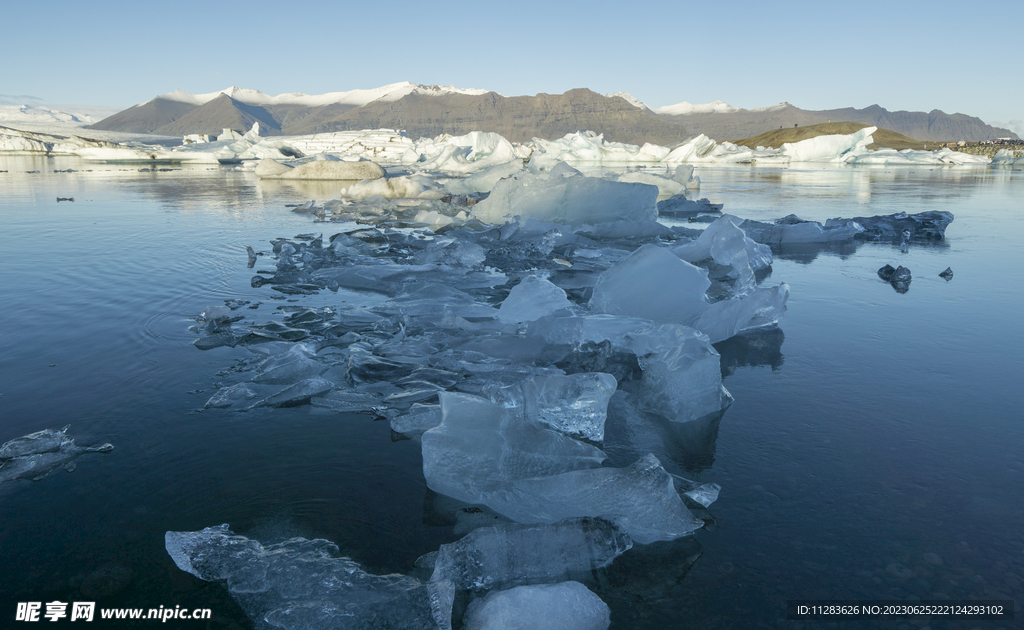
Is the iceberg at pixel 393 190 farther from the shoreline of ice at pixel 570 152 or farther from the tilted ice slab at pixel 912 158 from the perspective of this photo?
the tilted ice slab at pixel 912 158

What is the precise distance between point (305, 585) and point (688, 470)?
1.07 m

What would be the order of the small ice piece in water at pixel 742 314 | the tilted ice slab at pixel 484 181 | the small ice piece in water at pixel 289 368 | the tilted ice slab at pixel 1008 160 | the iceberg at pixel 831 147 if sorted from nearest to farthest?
the small ice piece in water at pixel 289 368
the small ice piece in water at pixel 742 314
the tilted ice slab at pixel 484 181
the tilted ice slab at pixel 1008 160
the iceberg at pixel 831 147

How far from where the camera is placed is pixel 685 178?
42.3ft

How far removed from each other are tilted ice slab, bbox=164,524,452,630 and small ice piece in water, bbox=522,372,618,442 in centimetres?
82

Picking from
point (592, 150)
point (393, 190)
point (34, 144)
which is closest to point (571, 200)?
point (393, 190)

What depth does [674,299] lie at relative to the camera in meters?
3.07

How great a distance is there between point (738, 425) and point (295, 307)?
8.74 ft

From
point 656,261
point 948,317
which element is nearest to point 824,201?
point 948,317

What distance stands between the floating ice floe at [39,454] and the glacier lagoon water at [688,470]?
0.14 ft

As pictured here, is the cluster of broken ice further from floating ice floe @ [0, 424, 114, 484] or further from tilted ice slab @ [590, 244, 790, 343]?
floating ice floe @ [0, 424, 114, 484]

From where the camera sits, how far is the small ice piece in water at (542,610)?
3.65 ft

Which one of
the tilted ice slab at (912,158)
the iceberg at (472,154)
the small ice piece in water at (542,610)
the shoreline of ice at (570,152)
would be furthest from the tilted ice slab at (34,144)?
the tilted ice slab at (912,158)

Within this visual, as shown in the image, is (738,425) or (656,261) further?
(656,261)

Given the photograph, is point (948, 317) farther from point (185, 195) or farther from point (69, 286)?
point (185, 195)
